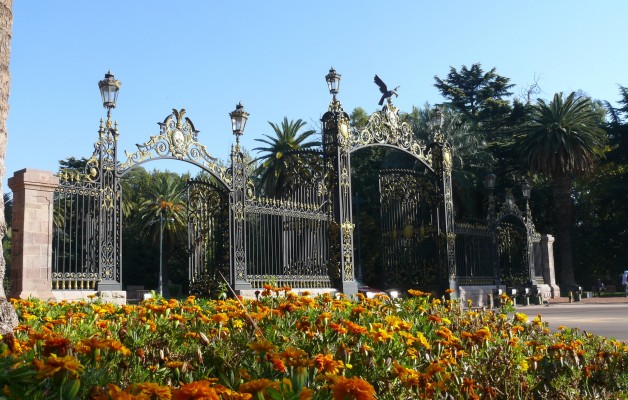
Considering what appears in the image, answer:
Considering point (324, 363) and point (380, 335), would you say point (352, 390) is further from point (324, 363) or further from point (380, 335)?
point (380, 335)

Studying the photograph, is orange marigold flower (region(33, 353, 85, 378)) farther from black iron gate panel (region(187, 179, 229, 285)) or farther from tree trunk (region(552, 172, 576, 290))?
tree trunk (region(552, 172, 576, 290))

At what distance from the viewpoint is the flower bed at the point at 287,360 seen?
2.43m

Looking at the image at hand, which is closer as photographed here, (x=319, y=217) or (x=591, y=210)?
(x=319, y=217)

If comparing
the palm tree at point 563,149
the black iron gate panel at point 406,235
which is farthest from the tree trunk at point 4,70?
the palm tree at point 563,149

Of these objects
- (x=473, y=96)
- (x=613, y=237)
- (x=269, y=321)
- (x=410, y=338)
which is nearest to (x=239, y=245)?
(x=269, y=321)

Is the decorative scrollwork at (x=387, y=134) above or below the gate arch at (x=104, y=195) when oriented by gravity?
above

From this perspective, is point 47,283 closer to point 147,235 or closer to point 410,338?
point 410,338

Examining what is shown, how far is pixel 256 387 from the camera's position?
2234 millimetres

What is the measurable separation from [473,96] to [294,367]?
49768 millimetres

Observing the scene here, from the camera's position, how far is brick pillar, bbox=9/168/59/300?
12164mm

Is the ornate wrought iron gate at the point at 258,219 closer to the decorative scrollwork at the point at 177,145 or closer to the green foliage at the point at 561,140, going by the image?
the decorative scrollwork at the point at 177,145

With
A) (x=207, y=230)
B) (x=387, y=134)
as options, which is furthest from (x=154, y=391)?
(x=387, y=134)

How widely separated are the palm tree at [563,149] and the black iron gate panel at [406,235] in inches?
634

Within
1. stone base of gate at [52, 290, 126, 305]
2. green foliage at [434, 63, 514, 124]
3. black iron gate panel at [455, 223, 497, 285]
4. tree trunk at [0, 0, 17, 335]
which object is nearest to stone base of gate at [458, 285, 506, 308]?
black iron gate panel at [455, 223, 497, 285]
